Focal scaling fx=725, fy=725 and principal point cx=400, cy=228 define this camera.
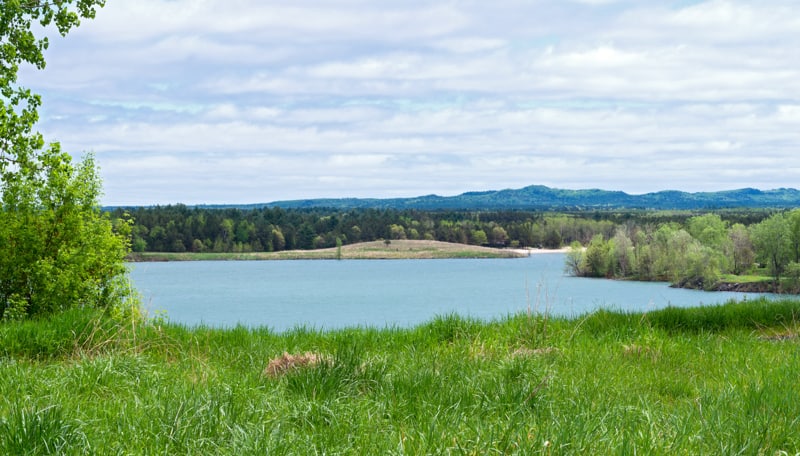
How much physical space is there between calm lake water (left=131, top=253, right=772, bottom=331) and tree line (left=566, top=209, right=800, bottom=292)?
16.0 feet

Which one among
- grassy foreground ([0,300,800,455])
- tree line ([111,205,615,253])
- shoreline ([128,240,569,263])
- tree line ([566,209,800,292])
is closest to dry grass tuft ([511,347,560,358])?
grassy foreground ([0,300,800,455])

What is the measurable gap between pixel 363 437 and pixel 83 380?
289 centimetres

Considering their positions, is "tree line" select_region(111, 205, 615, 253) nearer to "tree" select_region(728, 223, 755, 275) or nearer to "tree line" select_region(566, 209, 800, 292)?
"tree line" select_region(566, 209, 800, 292)

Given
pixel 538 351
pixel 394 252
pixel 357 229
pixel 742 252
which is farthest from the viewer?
pixel 357 229

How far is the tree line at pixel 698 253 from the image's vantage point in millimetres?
89312

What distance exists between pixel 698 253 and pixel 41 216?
95056mm

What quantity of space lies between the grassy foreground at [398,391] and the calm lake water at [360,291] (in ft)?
83.9

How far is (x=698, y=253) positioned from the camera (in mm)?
96125

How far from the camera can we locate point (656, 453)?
3.86 m

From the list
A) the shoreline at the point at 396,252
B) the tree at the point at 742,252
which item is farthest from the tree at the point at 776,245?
the shoreline at the point at 396,252

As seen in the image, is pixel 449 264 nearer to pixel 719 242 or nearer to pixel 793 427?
pixel 719 242

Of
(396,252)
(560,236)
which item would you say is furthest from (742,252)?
(396,252)

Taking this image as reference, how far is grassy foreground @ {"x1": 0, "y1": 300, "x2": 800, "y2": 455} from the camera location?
415cm

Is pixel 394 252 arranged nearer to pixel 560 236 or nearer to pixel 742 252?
pixel 560 236
